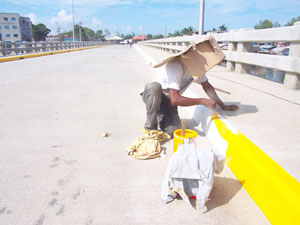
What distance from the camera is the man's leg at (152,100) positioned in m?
2.92

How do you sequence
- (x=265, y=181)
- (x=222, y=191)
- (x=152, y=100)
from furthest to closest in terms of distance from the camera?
(x=152, y=100) < (x=222, y=191) < (x=265, y=181)

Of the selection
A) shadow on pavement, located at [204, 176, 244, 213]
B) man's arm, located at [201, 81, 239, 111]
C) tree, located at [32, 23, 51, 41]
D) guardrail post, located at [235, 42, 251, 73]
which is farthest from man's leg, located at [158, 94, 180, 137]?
tree, located at [32, 23, 51, 41]

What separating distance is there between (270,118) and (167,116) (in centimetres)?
125

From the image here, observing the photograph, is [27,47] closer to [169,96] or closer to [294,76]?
[169,96]

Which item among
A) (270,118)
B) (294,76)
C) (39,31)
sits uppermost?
(39,31)

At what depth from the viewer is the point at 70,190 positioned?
1985mm

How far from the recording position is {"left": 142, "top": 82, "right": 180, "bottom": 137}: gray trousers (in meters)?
2.93

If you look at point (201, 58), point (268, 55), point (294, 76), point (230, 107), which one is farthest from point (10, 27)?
point (201, 58)

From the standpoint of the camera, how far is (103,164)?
2416 mm

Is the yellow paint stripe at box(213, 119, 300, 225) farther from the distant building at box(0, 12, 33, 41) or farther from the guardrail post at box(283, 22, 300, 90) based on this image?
the distant building at box(0, 12, 33, 41)

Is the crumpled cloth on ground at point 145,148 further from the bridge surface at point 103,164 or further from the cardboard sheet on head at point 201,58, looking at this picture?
the cardboard sheet on head at point 201,58

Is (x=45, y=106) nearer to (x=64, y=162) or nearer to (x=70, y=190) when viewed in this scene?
(x=64, y=162)

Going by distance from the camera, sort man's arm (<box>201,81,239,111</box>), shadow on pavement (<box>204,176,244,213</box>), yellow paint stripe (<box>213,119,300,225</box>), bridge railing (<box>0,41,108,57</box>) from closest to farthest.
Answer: yellow paint stripe (<box>213,119,300,225</box>)
shadow on pavement (<box>204,176,244,213</box>)
man's arm (<box>201,81,239,111</box>)
bridge railing (<box>0,41,108,57</box>)

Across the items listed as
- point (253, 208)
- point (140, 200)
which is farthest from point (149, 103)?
point (253, 208)
